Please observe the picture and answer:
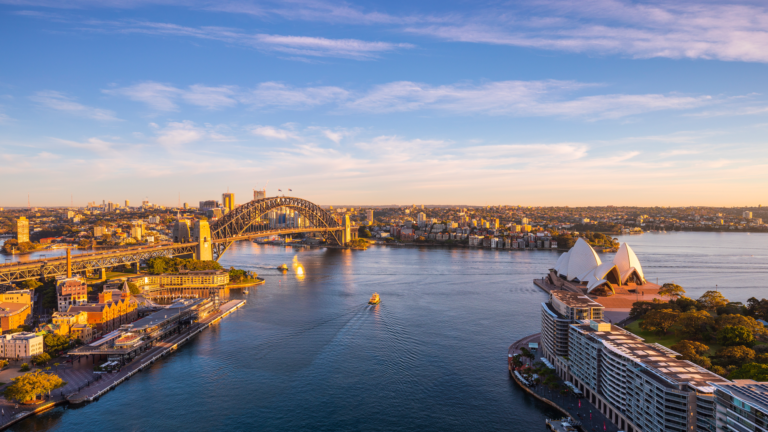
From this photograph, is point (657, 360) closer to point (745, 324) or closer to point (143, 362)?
→ point (745, 324)

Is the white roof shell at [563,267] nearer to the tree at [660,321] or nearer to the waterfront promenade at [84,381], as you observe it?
the tree at [660,321]

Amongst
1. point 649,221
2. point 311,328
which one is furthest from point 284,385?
point 649,221

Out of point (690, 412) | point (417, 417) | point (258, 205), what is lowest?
point (417, 417)

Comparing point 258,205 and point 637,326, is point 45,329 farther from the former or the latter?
point 258,205

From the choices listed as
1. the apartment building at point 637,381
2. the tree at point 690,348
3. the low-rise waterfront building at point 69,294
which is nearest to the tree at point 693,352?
the tree at point 690,348

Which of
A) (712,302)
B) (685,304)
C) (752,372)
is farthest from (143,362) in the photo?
(712,302)

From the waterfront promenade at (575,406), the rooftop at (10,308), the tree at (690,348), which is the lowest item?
the waterfront promenade at (575,406)

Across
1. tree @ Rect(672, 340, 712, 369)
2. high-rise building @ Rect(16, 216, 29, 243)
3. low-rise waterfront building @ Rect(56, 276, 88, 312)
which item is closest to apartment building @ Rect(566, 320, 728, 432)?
tree @ Rect(672, 340, 712, 369)
